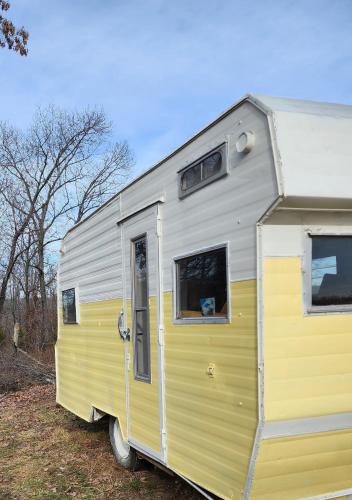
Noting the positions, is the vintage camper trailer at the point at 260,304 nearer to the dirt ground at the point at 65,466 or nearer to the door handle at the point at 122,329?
the door handle at the point at 122,329

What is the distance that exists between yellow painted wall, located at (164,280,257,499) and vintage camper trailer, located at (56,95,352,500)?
13mm

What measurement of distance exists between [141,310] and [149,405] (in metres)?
0.90

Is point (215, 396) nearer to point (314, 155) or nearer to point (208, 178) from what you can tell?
point (208, 178)

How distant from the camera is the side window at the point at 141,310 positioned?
5.02m

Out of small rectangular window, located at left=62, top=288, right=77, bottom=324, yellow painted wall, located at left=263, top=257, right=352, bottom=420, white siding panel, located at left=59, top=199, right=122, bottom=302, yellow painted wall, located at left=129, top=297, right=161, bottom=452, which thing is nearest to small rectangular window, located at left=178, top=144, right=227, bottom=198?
yellow painted wall, located at left=263, top=257, right=352, bottom=420

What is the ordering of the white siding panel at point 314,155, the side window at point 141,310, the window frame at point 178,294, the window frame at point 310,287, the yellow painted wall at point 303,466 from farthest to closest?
the side window at point 141,310 → the window frame at point 178,294 → the window frame at point 310,287 → the yellow painted wall at point 303,466 → the white siding panel at point 314,155

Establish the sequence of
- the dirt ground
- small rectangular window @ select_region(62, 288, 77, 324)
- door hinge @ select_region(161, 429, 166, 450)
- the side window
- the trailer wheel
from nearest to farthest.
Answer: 1. door hinge @ select_region(161, 429, 166, 450)
2. the side window
3. the dirt ground
4. the trailer wheel
5. small rectangular window @ select_region(62, 288, 77, 324)

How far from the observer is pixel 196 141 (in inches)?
158

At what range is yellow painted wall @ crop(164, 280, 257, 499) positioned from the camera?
10.7 ft

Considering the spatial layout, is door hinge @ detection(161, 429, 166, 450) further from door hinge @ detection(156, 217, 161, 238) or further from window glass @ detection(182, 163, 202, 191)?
window glass @ detection(182, 163, 202, 191)

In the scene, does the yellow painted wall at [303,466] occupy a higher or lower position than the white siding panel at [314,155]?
lower

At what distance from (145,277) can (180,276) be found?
821mm

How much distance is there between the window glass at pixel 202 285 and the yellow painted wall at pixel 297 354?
0.52m

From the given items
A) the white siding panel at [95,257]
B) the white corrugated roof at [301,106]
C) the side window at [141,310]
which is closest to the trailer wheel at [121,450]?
the side window at [141,310]
